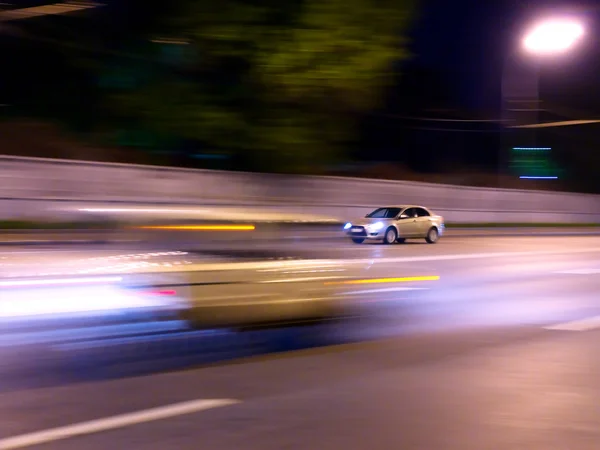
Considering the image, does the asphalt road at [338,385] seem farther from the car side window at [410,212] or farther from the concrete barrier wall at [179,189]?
the car side window at [410,212]

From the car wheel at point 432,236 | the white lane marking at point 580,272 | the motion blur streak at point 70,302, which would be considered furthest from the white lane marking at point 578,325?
the car wheel at point 432,236

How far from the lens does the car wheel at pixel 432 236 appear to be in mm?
29547

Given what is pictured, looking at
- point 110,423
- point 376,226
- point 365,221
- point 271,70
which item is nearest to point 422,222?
point 376,226

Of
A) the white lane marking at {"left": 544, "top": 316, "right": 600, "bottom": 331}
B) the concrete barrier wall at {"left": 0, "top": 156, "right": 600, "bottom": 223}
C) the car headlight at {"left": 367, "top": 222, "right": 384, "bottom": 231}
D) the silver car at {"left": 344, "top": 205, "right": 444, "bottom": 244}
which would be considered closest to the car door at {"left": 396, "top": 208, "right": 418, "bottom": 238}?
the silver car at {"left": 344, "top": 205, "right": 444, "bottom": 244}

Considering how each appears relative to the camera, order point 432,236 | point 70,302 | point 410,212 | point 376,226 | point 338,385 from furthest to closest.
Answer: point 432,236 → point 410,212 → point 376,226 → point 70,302 → point 338,385

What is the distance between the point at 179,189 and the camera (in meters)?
30.6

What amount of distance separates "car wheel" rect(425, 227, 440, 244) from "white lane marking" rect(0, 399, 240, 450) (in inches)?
918

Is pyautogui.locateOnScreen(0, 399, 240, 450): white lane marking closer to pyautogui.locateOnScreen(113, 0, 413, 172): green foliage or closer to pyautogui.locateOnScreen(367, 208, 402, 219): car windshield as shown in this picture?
pyautogui.locateOnScreen(113, 0, 413, 172): green foliage

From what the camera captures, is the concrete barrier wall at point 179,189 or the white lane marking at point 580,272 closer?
the white lane marking at point 580,272

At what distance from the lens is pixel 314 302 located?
9508 mm

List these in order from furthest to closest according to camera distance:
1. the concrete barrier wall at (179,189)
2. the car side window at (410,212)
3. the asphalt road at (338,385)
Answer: the car side window at (410,212)
the concrete barrier wall at (179,189)
the asphalt road at (338,385)

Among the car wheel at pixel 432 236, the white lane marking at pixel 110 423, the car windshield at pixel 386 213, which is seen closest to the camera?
the white lane marking at pixel 110 423

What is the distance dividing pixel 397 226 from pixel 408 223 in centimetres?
66

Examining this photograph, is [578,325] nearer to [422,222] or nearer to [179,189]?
[422,222]
